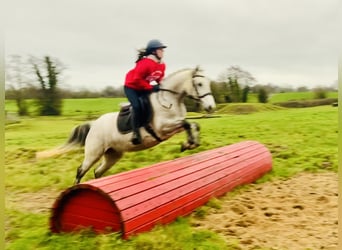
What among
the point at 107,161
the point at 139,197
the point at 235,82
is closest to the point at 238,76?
the point at 235,82

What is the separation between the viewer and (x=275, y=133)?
12.8 ft

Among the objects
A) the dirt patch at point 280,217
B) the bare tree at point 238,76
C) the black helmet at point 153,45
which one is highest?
the black helmet at point 153,45

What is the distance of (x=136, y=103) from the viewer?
9.21 ft

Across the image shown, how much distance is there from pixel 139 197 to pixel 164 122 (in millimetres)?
850

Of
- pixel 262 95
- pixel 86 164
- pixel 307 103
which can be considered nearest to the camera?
pixel 86 164

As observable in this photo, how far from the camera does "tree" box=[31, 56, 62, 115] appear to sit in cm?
272

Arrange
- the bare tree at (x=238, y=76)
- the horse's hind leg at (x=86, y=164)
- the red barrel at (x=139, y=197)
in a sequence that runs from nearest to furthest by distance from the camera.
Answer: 1. the red barrel at (x=139, y=197)
2. the horse's hind leg at (x=86, y=164)
3. the bare tree at (x=238, y=76)

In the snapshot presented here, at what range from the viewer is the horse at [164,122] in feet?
9.30

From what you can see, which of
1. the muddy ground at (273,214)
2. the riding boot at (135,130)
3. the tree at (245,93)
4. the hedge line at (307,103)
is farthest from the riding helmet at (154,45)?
the hedge line at (307,103)

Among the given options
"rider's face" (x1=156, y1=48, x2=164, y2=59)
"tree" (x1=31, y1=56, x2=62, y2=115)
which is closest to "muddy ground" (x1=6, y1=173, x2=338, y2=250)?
"tree" (x1=31, y1=56, x2=62, y2=115)

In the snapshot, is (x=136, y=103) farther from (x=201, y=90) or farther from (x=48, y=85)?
(x=48, y=85)

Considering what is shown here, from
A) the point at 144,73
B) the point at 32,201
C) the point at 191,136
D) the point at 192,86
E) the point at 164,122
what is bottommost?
the point at 32,201

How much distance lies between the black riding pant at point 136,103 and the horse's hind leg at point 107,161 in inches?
13.6

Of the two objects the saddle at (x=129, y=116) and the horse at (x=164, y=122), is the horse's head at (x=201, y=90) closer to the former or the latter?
the horse at (x=164, y=122)
